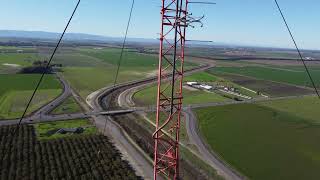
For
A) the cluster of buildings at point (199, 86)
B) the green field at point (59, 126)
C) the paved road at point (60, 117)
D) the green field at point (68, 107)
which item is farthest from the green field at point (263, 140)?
the green field at point (68, 107)

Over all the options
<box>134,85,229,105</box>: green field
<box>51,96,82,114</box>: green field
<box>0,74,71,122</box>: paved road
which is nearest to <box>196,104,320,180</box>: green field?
<box>134,85,229,105</box>: green field

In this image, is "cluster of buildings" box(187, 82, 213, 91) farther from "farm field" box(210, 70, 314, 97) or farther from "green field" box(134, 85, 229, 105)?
"farm field" box(210, 70, 314, 97)

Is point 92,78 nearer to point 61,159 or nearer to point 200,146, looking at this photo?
point 200,146

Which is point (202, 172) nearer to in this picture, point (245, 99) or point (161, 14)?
point (161, 14)

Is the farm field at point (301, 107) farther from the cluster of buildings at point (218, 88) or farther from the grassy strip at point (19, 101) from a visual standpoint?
the grassy strip at point (19, 101)

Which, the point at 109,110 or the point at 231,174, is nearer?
the point at 231,174

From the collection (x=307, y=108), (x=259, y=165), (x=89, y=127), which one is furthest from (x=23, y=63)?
(x=259, y=165)

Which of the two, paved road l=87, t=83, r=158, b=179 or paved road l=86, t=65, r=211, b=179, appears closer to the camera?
paved road l=87, t=83, r=158, b=179
